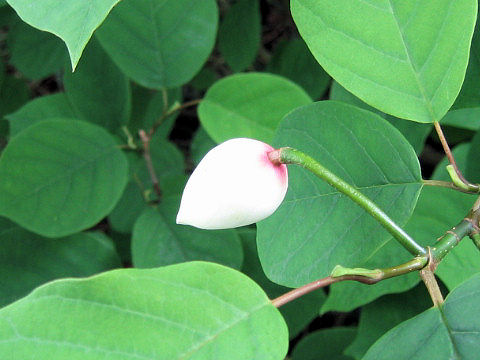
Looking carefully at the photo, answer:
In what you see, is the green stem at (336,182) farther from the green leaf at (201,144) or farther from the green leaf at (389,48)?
the green leaf at (201,144)

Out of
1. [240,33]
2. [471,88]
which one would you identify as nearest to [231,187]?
[471,88]

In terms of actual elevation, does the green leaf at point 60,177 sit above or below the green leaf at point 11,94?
above

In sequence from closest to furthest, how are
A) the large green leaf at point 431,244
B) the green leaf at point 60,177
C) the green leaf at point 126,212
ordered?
the large green leaf at point 431,244, the green leaf at point 60,177, the green leaf at point 126,212

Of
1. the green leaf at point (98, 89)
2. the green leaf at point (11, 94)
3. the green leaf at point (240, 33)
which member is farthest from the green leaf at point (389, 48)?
the green leaf at point (11, 94)

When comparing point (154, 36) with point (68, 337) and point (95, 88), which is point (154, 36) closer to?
point (95, 88)

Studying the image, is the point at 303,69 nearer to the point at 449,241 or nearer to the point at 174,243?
the point at 174,243

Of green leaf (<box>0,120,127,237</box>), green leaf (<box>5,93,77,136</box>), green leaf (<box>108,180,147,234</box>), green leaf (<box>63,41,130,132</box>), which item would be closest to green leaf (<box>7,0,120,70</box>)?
green leaf (<box>0,120,127,237</box>)
